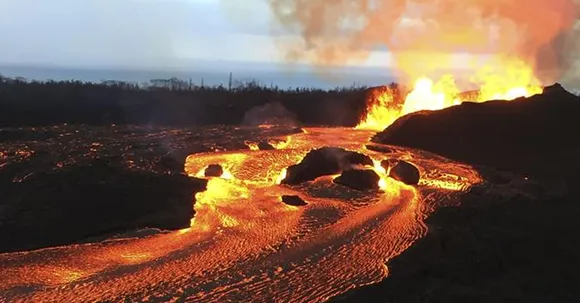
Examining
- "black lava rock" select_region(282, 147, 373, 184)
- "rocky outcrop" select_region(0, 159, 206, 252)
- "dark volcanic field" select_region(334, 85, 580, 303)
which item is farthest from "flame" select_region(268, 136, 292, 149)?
"rocky outcrop" select_region(0, 159, 206, 252)

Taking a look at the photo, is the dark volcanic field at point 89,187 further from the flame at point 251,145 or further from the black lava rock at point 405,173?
the black lava rock at point 405,173

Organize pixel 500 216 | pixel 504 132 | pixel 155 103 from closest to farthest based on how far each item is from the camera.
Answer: pixel 500 216
pixel 504 132
pixel 155 103

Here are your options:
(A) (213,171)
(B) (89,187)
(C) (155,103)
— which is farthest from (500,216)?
(C) (155,103)

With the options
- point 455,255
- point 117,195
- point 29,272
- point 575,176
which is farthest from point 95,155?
point 575,176

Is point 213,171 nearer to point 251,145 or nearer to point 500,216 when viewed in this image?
point 251,145

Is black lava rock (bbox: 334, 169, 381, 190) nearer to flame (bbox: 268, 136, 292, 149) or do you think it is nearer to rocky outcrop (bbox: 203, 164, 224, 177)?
rocky outcrop (bbox: 203, 164, 224, 177)

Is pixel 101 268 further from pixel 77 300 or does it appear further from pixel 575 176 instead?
pixel 575 176

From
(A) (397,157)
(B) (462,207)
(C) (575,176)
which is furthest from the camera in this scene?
(A) (397,157)
